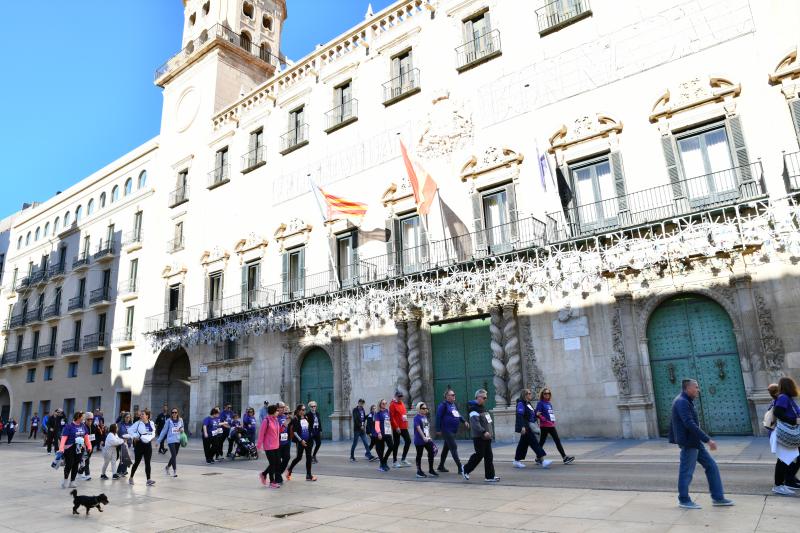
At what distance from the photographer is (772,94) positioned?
14766 mm

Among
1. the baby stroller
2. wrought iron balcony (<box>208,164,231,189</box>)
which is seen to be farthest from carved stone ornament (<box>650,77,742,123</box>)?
wrought iron balcony (<box>208,164,231,189</box>)

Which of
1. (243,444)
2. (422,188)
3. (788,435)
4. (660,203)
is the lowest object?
(243,444)

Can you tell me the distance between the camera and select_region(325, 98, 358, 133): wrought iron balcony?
24422 mm

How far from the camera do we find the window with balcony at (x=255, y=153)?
2811cm

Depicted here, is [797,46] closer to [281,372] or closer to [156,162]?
[281,372]

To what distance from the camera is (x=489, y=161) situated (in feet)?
64.3

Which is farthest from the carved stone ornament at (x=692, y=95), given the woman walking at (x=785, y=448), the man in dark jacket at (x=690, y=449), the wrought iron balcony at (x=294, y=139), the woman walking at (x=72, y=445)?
the woman walking at (x=72, y=445)

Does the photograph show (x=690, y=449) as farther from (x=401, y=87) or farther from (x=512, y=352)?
(x=401, y=87)

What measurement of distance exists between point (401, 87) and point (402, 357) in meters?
11.3

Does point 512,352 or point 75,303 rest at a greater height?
point 75,303

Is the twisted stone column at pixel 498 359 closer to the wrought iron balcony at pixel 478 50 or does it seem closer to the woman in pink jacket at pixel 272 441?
the woman in pink jacket at pixel 272 441

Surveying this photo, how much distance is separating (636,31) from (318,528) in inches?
687

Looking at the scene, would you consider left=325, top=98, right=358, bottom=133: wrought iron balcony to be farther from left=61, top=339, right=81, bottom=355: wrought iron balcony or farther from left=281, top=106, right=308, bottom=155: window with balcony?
left=61, top=339, right=81, bottom=355: wrought iron balcony

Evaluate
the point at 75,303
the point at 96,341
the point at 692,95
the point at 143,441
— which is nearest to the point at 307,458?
the point at 143,441
